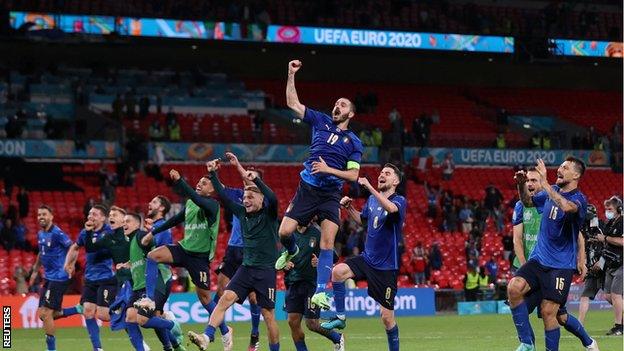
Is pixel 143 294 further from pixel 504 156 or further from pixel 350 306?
pixel 504 156

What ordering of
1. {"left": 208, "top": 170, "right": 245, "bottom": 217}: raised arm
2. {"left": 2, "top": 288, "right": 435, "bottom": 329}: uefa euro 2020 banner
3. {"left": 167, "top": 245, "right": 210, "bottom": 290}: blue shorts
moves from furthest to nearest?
{"left": 2, "top": 288, "right": 435, "bottom": 329}: uefa euro 2020 banner
{"left": 167, "top": 245, "right": 210, "bottom": 290}: blue shorts
{"left": 208, "top": 170, "right": 245, "bottom": 217}: raised arm

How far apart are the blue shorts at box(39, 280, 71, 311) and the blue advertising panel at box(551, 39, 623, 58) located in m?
33.0

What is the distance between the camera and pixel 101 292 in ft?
62.3

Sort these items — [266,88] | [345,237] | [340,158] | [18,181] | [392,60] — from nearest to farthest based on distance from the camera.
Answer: [340,158], [345,237], [18,181], [266,88], [392,60]

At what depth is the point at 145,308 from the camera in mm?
16344

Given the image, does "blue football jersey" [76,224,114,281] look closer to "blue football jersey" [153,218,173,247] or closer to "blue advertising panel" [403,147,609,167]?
"blue football jersey" [153,218,173,247]

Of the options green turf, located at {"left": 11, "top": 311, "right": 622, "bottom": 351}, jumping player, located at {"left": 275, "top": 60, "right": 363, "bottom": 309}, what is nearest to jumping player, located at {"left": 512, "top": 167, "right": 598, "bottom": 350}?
green turf, located at {"left": 11, "top": 311, "right": 622, "bottom": 351}

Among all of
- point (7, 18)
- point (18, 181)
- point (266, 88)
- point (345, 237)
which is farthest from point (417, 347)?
point (266, 88)

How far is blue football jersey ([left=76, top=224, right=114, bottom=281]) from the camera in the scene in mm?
18969

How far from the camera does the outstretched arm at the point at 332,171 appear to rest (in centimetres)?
1478

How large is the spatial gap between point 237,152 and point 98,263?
2420 centimetres

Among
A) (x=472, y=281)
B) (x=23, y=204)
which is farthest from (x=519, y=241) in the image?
(x=23, y=204)

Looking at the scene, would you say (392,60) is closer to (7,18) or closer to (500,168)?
(500,168)

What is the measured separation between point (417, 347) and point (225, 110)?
2838cm
